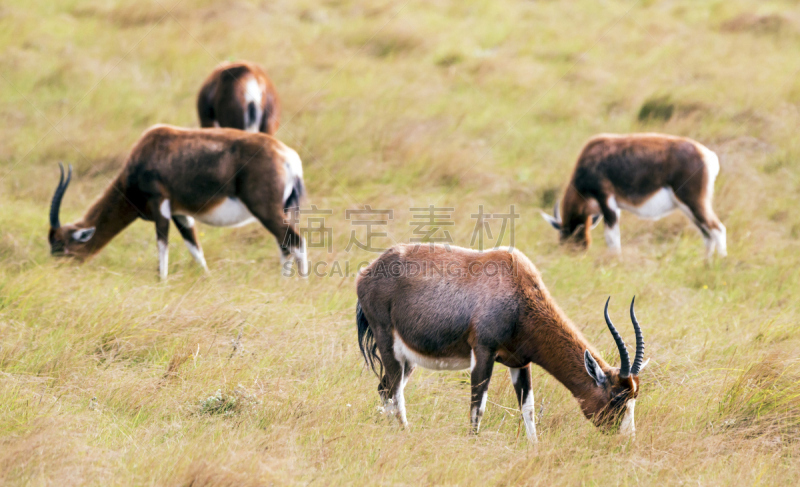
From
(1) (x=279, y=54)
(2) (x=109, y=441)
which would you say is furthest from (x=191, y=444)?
(1) (x=279, y=54)

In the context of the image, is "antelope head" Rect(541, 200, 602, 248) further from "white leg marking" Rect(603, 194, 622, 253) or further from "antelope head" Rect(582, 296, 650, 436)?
"antelope head" Rect(582, 296, 650, 436)

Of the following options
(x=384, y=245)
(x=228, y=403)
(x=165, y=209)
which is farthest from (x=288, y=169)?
(x=228, y=403)

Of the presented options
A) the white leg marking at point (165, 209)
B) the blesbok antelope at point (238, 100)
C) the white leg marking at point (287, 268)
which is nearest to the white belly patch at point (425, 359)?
the white leg marking at point (287, 268)

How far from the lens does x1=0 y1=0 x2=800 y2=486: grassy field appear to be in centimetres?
473

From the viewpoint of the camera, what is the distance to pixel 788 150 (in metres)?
11.6

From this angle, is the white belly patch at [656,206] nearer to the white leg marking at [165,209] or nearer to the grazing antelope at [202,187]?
the grazing antelope at [202,187]

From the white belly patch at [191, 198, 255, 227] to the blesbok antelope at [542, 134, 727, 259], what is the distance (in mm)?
3863

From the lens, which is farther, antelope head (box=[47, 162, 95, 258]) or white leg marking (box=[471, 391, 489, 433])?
antelope head (box=[47, 162, 95, 258])

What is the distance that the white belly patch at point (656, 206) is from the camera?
934 cm

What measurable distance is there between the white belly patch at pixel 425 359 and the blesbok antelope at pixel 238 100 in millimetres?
6289

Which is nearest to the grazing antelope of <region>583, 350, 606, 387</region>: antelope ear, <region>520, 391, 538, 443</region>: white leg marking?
<region>520, 391, 538, 443</region>: white leg marking

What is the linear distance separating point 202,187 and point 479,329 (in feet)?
14.0

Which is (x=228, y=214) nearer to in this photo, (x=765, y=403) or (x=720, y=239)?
(x=765, y=403)

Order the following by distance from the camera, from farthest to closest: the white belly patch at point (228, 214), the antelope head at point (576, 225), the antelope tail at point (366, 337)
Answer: the antelope head at point (576, 225) → the white belly patch at point (228, 214) → the antelope tail at point (366, 337)
